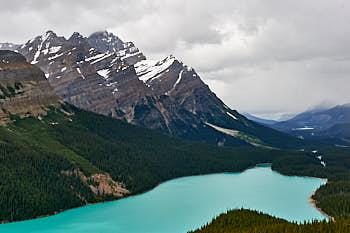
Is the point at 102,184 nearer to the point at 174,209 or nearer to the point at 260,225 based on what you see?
the point at 174,209

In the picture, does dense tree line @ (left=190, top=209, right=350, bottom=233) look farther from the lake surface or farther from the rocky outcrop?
the rocky outcrop

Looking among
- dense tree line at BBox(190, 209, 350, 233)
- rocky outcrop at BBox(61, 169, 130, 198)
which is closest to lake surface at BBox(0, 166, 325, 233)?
rocky outcrop at BBox(61, 169, 130, 198)

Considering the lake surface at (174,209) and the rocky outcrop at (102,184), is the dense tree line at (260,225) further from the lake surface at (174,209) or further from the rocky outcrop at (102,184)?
the rocky outcrop at (102,184)

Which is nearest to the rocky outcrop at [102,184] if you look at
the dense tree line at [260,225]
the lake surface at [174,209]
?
the lake surface at [174,209]

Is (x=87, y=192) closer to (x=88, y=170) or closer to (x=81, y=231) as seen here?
(x=88, y=170)

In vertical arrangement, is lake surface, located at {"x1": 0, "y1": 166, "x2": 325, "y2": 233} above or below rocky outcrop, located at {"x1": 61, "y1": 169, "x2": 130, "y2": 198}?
below

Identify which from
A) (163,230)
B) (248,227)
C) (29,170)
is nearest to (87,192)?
(29,170)
